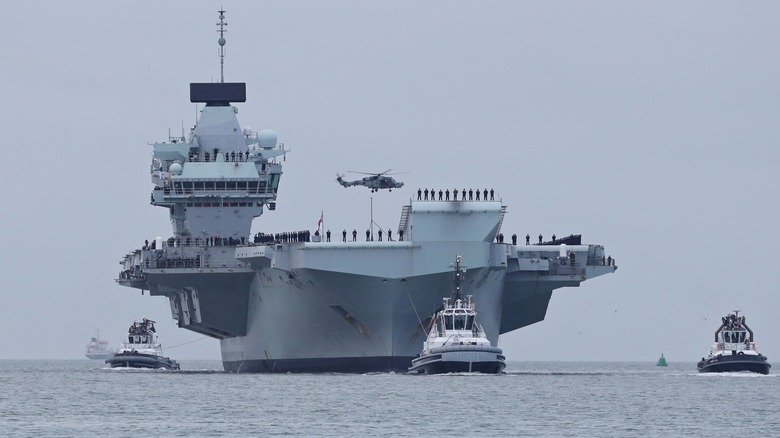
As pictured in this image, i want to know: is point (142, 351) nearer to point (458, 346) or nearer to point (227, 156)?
point (227, 156)

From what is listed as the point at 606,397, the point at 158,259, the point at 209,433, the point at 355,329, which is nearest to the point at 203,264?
the point at 158,259

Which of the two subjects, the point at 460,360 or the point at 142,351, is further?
the point at 142,351

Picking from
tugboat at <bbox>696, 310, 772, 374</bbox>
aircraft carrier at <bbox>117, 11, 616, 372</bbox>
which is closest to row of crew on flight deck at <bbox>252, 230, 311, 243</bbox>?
aircraft carrier at <bbox>117, 11, 616, 372</bbox>

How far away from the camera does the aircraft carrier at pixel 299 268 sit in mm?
72125

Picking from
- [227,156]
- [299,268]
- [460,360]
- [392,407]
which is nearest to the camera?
[392,407]

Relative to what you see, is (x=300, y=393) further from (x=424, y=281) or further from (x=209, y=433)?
(x=209, y=433)

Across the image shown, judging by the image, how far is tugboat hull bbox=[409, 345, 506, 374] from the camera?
227 ft

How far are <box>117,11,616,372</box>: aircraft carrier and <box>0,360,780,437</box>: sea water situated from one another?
7.37 ft

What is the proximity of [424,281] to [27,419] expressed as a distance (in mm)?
21614

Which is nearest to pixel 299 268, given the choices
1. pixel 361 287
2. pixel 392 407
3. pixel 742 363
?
pixel 361 287

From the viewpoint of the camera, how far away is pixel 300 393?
64875mm

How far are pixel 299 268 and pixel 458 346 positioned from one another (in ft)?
24.4

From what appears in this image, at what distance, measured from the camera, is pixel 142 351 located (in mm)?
101312

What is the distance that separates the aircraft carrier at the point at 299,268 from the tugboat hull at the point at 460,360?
339 cm
